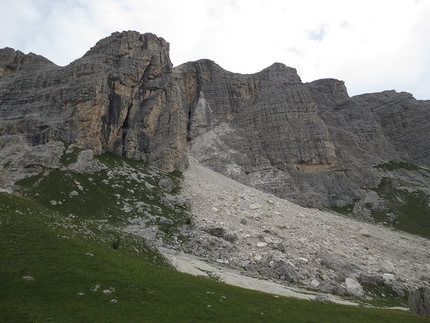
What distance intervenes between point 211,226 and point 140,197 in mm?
16293

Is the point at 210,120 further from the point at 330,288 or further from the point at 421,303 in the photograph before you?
the point at 421,303

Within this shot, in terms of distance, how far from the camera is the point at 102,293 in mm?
17719

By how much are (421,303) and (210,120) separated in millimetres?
90433

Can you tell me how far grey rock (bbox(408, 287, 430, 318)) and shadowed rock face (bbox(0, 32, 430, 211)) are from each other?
5700 centimetres

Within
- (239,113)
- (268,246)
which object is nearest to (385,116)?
(239,113)

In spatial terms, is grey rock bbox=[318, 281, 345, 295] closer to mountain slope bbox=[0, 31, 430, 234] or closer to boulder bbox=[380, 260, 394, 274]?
boulder bbox=[380, 260, 394, 274]

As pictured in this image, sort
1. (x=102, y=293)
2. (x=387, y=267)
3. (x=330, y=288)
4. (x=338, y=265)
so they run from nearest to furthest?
1. (x=102, y=293)
2. (x=330, y=288)
3. (x=338, y=265)
4. (x=387, y=267)

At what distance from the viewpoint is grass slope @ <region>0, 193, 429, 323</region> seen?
15492 millimetres

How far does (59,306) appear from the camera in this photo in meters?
15.5

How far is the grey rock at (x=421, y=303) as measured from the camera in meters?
24.0

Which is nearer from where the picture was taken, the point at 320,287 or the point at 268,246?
the point at 320,287

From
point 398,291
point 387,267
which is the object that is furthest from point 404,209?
point 398,291

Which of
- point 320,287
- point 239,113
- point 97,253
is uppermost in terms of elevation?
point 239,113

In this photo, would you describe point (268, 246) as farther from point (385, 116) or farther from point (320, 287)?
point (385, 116)
